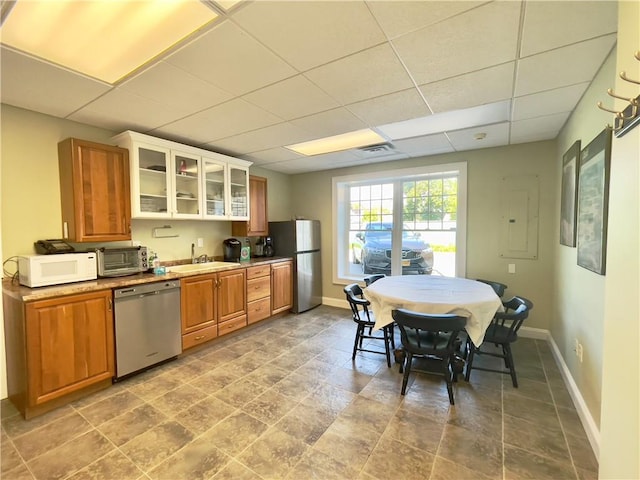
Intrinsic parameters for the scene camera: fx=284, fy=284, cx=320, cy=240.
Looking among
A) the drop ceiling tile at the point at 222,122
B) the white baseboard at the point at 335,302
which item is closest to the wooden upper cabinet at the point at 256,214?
the drop ceiling tile at the point at 222,122

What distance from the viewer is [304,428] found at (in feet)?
6.70

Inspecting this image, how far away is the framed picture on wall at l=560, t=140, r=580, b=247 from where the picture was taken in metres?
2.44

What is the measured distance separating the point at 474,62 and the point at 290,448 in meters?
2.80

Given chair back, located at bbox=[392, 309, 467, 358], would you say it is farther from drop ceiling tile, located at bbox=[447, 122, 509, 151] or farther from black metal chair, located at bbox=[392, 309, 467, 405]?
drop ceiling tile, located at bbox=[447, 122, 509, 151]

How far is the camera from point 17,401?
2229 millimetres

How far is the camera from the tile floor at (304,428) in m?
1.69

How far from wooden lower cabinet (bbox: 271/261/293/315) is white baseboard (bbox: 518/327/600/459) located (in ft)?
10.9

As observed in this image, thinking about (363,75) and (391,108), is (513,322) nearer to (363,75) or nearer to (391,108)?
(391,108)

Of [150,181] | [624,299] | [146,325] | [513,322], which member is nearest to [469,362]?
[513,322]

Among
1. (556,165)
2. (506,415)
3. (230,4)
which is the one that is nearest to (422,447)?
(506,415)

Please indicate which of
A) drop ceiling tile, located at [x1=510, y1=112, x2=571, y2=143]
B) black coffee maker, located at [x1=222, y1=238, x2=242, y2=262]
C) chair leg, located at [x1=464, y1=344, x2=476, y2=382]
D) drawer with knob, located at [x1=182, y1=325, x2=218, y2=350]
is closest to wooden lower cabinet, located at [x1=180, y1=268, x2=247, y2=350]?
drawer with knob, located at [x1=182, y1=325, x2=218, y2=350]

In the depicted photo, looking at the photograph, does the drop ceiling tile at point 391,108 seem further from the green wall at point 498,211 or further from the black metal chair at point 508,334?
the black metal chair at point 508,334

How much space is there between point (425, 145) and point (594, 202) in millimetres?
2108

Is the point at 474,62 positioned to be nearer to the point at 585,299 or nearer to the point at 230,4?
the point at 230,4
